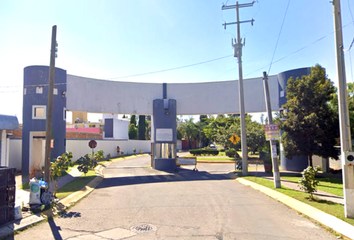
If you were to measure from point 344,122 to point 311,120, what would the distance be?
8.86 m

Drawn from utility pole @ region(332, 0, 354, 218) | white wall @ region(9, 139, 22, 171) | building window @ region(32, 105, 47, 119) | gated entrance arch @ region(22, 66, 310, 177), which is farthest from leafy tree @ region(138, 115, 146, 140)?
utility pole @ region(332, 0, 354, 218)

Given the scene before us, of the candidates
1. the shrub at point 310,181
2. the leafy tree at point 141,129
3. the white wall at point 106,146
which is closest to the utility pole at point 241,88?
the shrub at point 310,181

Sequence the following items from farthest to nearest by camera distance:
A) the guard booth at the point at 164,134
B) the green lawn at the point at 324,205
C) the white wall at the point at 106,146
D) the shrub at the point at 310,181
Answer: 1. the white wall at the point at 106,146
2. the guard booth at the point at 164,134
3. the shrub at the point at 310,181
4. the green lawn at the point at 324,205

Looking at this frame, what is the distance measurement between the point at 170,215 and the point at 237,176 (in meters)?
11.5

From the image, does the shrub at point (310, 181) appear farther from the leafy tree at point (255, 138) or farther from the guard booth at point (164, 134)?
the leafy tree at point (255, 138)

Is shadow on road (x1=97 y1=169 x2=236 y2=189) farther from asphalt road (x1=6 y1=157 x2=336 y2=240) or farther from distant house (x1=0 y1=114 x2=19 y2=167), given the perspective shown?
distant house (x1=0 y1=114 x2=19 y2=167)

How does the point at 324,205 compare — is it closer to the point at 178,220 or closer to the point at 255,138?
the point at 178,220

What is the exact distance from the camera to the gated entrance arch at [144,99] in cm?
2003

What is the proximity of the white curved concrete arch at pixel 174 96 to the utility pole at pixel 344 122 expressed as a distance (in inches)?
563

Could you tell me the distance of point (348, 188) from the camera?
328 inches

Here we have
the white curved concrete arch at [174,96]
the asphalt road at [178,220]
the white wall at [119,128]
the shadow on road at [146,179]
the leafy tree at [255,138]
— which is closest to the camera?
the asphalt road at [178,220]

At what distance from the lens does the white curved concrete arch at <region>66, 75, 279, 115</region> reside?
2258cm

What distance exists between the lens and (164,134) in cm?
2456

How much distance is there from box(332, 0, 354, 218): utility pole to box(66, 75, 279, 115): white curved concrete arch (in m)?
14.3
